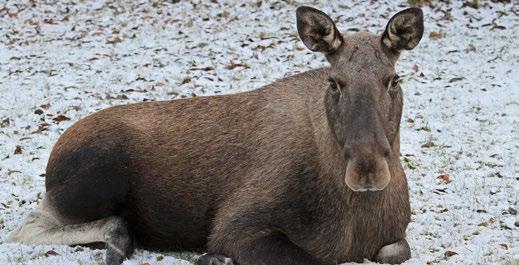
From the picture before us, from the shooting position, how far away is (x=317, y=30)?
526 centimetres

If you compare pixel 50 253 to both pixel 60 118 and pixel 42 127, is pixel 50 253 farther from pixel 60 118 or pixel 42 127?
pixel 60 118

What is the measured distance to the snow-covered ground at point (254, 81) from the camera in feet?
21.5

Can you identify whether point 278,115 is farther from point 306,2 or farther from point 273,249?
point 306,2

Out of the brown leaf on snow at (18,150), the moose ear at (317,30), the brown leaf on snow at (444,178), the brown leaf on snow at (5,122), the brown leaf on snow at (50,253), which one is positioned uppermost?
the moose ear at (317,30)

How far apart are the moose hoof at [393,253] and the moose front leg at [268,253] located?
0.42 meters

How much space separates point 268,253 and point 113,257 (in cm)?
125

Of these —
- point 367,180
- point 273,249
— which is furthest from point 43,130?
point 367,180

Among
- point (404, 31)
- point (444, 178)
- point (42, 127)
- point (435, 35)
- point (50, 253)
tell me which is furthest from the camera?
point (435, 35)

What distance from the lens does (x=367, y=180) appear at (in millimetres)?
4426

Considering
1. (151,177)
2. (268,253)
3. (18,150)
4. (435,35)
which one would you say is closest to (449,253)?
(268,253)

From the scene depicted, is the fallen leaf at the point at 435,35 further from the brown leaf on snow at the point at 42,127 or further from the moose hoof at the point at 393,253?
the moose hoof at the point at 393,253

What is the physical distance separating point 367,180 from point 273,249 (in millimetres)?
1113

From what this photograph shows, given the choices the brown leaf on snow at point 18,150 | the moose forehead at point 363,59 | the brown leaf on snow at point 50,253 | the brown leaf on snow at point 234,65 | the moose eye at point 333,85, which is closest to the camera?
the moose forehead at point 363,59

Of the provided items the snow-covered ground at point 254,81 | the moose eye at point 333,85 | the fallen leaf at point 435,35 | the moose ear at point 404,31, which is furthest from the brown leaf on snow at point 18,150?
the fallen leaf at point 435,35
